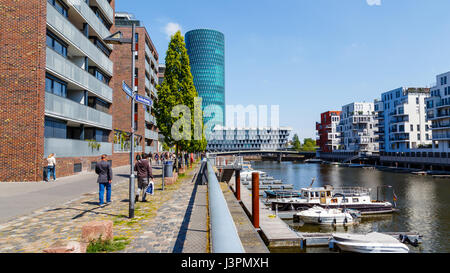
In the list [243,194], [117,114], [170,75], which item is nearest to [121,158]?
[117,114]

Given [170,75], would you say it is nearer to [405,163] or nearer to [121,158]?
[121,158]

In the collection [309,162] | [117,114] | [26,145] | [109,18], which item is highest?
[109,18]

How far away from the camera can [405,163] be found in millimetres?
74812

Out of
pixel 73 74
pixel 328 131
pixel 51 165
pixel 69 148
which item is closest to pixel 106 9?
pixel 73 74

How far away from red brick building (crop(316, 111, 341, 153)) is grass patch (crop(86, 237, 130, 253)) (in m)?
133

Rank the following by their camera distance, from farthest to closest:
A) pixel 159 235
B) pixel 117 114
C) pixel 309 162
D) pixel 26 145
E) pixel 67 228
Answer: pixel 309 162 < pixel 117 114 < pixel 26 145 < pixel 67 228 < pixel 159 235

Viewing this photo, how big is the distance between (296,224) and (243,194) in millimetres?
6625

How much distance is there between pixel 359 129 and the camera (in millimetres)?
108375

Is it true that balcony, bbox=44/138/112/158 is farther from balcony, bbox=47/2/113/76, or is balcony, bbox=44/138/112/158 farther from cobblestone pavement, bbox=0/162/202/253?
cobblestone pavement, bbox=0/162/202/253

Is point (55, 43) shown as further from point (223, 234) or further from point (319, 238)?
point (223, 234)

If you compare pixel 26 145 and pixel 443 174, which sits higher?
pixel 26 145

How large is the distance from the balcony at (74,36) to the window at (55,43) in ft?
2.08

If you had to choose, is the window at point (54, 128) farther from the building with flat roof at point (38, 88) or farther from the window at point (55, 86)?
the window at point (55, 86)

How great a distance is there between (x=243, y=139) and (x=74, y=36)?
139695mm
